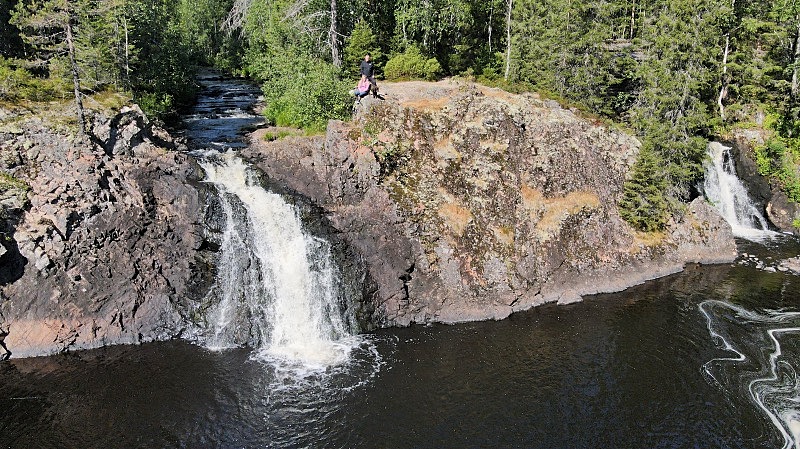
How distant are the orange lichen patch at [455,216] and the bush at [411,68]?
16592 mm

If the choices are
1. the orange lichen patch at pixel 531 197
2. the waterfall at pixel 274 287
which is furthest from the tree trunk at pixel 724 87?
the waterfall at pixel 274 287

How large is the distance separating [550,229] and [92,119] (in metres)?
27.8

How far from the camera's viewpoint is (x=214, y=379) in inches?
922

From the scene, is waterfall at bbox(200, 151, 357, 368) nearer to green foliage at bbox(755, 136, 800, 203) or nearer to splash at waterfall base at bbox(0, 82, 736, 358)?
splash at waterfall base at bbox(0, 82, 736, 358)

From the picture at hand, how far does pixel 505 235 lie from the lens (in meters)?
32.6

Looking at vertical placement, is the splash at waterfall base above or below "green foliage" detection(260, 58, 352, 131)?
below

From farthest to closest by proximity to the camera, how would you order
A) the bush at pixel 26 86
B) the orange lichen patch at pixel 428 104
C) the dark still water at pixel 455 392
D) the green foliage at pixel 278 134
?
the green foliage at pixel 278 134, the orange lichen patch at pixel 428 104, the bush at pixel 26 86, the dark still water at pixel 455 392

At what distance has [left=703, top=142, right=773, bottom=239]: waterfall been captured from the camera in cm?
4272

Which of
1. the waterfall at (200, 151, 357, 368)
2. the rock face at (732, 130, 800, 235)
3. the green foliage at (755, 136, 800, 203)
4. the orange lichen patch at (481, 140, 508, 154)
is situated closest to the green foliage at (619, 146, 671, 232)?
the orange lichen patch at (481, 140, 508, 154)

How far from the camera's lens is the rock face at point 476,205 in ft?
99.8

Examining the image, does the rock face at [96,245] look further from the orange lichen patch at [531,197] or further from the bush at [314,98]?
the orange lichen patch at [531,197]

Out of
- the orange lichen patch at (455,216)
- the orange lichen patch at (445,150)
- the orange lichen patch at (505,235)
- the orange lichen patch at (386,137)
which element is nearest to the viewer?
the orange lichen patch at (455,216)

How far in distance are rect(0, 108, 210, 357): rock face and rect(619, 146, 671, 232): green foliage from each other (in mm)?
27033

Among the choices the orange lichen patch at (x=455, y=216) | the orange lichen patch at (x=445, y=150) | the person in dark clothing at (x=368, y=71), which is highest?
the person in dark clothing at (x=368, y=71)
